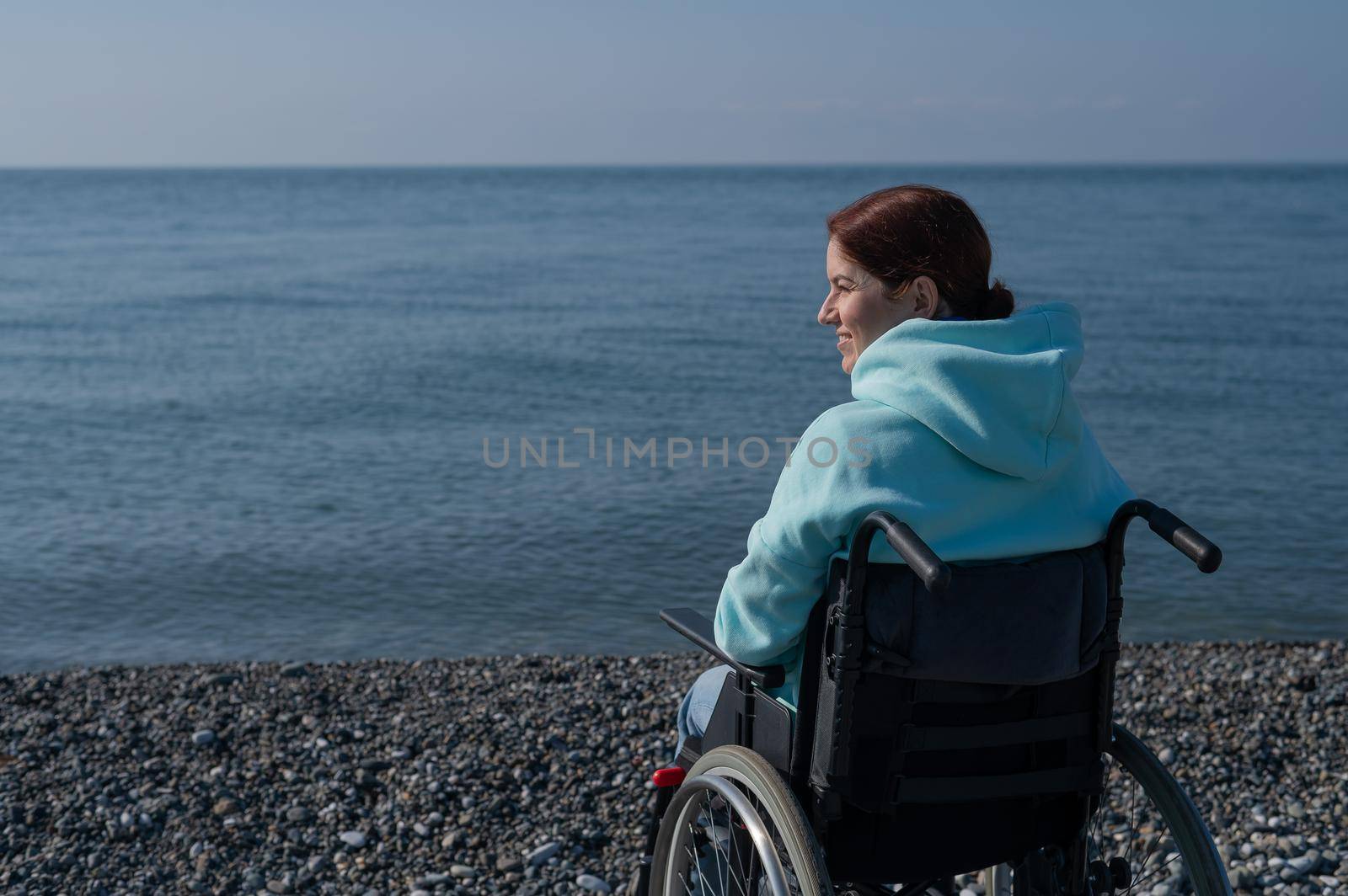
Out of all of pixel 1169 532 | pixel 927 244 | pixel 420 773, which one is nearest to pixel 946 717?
pixel 1169 532

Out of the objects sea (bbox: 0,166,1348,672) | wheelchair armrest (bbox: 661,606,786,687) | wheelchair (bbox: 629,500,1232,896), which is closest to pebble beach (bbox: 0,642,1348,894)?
Result: wheelchair (bbox: 629,500,1232,896)

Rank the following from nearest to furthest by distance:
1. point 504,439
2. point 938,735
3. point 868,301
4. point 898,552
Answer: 1. point 898,552
2. point 938,735
3. point 868,301
4. point 504,439

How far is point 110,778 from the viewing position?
4.25 m

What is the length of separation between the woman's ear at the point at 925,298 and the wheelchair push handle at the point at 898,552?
452 mm

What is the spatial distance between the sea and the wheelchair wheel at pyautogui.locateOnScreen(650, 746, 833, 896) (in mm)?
4402

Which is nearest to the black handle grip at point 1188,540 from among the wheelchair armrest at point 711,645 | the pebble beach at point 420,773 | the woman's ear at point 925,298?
the woman's ear at point 925,298

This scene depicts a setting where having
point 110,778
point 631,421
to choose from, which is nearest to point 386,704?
point 110,778

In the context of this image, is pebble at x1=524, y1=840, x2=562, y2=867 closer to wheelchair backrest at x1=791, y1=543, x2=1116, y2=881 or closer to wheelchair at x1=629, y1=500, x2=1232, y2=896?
wheelchair at x1=629, y1=500, x2=1232, y2=896

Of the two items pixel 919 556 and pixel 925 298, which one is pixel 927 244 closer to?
pixel 925 298

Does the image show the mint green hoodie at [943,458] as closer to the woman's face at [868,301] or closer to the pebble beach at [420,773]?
the woman's face at [868,301]

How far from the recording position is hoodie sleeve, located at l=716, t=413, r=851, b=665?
2.03m

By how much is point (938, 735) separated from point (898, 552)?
42cm

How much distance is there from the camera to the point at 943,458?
6.70 feet

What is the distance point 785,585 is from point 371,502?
8085 mm
